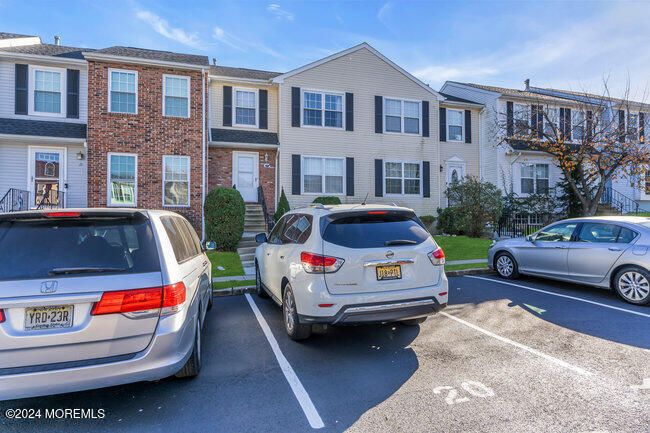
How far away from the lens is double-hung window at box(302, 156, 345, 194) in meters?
15.0

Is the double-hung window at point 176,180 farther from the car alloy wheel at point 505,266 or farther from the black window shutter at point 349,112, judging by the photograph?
the car alloy wheel at point 505,266

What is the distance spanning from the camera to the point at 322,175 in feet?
49.9

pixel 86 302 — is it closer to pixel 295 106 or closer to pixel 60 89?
pixel 295 106

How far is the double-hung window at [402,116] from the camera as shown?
1619 cm

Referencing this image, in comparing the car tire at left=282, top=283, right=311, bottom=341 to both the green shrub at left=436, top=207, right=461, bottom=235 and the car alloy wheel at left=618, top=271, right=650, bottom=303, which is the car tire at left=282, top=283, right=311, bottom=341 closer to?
the car alloy wheel at left=618, top=271, right=650, bottom=303

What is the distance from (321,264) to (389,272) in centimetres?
79

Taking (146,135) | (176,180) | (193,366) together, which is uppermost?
(146,135)

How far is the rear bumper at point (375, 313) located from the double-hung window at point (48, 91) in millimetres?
14363

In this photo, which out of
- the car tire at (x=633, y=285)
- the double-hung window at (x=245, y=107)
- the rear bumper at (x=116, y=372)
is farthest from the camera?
the double-hung window at (x=245, y=107)

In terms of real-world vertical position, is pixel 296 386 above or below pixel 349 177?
below

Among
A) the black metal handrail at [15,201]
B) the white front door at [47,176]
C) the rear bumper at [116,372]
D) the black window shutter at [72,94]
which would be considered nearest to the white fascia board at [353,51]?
the black window shutter at [72,94]

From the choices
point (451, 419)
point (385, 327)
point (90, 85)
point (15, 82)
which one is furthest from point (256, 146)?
point (451, 419)

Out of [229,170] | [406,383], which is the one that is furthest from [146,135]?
[406,383]

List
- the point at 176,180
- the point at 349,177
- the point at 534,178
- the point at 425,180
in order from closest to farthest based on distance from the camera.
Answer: the point at 176,180 → the point at 349,177 → the point at 425,180 → the point at 534,178
